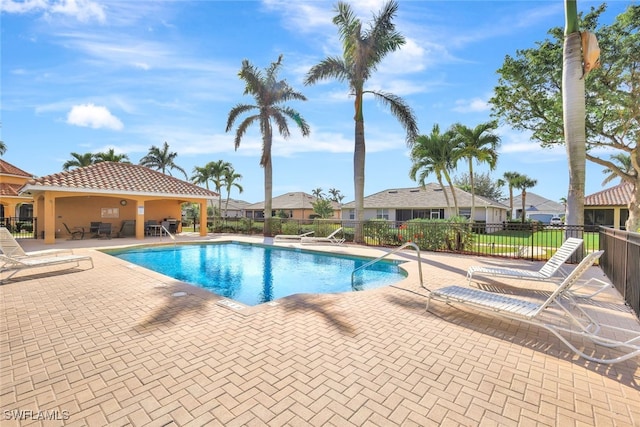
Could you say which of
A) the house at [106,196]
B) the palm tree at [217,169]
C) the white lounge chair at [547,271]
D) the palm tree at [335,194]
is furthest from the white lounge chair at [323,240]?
the palm tree at [335,194]

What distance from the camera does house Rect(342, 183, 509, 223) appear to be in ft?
92.5

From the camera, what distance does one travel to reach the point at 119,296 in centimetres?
559

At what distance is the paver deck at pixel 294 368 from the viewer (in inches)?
93.4

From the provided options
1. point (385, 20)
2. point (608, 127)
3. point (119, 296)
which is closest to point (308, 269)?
point (119, 296)

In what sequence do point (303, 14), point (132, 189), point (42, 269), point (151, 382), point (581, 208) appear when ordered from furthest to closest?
point (132, 189) → point (303, 14) → point (581, 208) → point (42, 269) → point (151, 382)

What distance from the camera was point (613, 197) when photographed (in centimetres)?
2741

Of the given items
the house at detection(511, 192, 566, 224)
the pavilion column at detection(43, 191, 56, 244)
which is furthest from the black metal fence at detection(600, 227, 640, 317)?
the house at detection(511, 192, 566, 224)

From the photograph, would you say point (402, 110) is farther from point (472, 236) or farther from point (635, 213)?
point (635, 213)

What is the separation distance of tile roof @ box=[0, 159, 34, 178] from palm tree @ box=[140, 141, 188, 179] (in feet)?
36.5

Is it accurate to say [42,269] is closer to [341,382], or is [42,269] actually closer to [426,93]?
[341,382]

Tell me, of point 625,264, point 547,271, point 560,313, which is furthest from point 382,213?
point 560,313

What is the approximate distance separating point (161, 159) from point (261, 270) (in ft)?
113

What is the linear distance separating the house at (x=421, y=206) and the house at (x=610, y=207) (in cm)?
735

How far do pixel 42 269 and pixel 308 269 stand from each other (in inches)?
295
